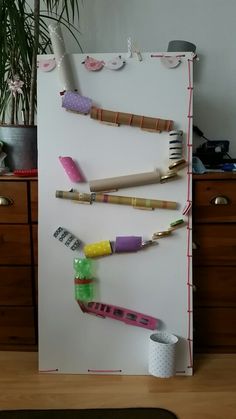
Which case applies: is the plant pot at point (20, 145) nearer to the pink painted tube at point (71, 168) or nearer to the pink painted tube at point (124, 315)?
the pink painted tube at point (71, 168)

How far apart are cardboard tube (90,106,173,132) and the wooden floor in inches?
40.7

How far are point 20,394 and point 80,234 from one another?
2.18 ft

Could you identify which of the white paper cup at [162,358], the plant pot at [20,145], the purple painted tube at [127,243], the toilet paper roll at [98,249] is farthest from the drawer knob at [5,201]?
the white paper cup at [162,358]

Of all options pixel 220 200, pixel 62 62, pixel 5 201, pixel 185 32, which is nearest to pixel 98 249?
pixel 5 201

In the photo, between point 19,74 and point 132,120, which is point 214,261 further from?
point 19,74

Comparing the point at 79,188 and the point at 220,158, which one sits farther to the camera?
the point at 220,158

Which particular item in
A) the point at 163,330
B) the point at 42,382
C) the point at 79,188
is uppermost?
the point at 79,188

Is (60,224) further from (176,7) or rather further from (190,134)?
(176,7)

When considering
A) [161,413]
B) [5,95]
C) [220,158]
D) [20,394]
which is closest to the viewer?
[161,413]

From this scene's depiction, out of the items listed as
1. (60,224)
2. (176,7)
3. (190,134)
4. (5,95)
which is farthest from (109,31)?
(60,224)

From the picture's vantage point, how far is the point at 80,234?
1608mm

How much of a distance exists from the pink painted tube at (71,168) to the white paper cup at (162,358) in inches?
28.9

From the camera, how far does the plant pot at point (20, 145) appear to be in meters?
1.67

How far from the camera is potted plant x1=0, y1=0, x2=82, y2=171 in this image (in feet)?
5.28
